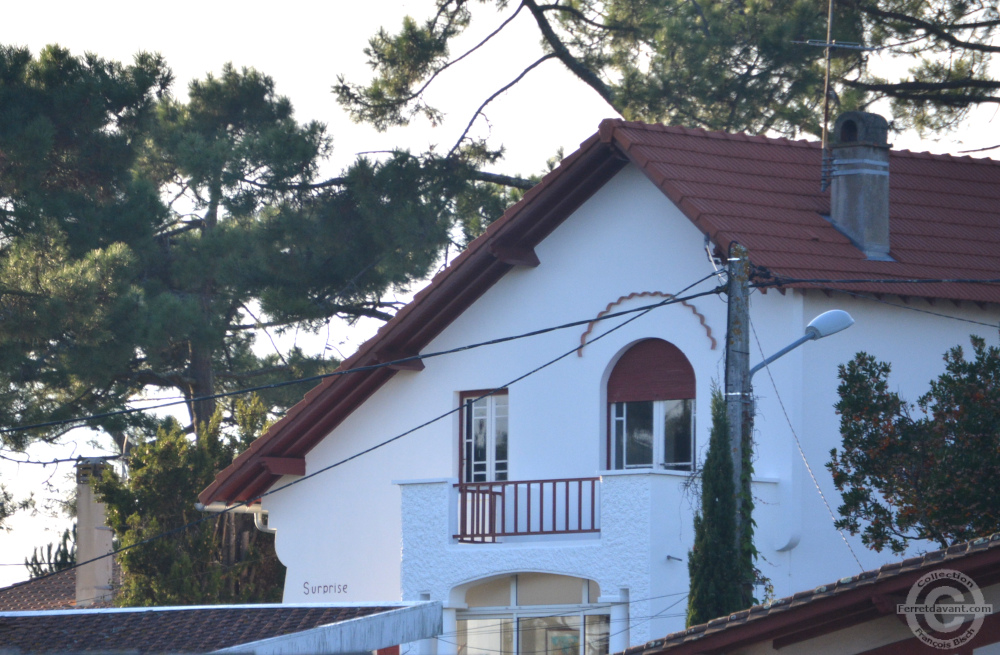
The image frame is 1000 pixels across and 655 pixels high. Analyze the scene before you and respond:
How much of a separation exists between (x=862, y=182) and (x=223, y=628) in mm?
9267

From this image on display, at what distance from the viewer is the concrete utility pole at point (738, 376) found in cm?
1548

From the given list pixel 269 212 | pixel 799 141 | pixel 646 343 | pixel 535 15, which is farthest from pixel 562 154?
pixel 646 343

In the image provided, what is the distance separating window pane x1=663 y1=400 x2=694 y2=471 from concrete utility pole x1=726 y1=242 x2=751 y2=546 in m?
4.11

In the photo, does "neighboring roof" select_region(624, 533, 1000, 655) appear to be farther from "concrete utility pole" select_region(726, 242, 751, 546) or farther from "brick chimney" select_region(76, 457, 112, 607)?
"brick chimney" select_region(76, 457, 112, 607)

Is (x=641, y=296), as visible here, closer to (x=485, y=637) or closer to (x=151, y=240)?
(x=485, y=637)

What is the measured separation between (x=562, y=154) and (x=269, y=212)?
17.2ft

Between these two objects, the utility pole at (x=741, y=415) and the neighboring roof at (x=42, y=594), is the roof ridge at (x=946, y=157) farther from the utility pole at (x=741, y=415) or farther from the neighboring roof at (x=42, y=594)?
the neighboring roof at (x=42, y=594)

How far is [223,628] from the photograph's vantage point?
16234 millimetres

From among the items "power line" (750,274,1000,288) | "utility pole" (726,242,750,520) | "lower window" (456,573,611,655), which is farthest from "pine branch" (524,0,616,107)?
"utility pole" (726,242,750,520)

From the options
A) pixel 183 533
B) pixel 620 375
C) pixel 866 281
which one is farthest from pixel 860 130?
pixel 183 533

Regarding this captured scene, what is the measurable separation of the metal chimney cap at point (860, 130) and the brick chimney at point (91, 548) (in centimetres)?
1408

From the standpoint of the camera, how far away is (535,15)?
94.6 feet

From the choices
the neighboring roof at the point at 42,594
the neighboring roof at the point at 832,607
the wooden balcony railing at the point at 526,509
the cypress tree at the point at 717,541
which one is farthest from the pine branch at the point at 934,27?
the neighboring roof at the point at 42,594

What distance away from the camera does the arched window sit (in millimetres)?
19812
